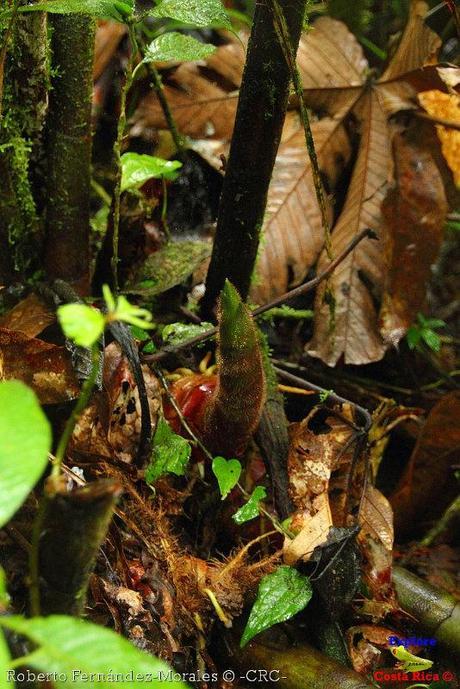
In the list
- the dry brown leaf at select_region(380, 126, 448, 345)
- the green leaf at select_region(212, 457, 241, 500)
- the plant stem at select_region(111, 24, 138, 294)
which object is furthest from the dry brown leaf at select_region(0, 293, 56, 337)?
the dry brown leaf at select_region(380, 126, 448, 345)

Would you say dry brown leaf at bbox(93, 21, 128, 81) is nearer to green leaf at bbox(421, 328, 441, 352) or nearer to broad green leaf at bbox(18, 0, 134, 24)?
broad green leaf at bbox(18, 0, 134, 24)

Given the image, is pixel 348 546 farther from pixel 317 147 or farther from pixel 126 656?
pixel 317 147

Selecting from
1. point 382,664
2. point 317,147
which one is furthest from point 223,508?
point 317,147

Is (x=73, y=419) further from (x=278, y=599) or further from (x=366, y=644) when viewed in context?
(x=366, y=644)

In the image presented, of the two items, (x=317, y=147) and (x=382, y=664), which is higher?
(x=317, y=147)

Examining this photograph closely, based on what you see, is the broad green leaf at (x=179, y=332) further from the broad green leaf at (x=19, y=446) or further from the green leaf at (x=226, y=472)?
the broad green leaf at (x=19, y=446)

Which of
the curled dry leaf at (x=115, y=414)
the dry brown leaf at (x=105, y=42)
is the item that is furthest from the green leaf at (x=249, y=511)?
the dry brown leaf at (x=105, y=42)

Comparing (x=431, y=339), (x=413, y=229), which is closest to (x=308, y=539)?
(x=431, y=339)
